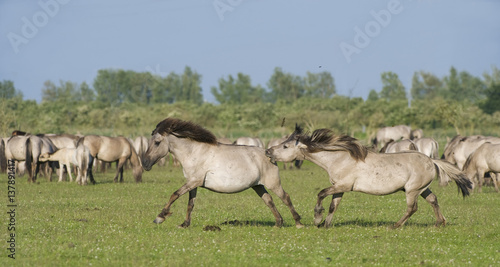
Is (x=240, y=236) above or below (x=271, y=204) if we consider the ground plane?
below

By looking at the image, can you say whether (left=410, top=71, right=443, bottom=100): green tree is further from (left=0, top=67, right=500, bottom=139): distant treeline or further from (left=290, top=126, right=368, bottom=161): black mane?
(left=290, top=126, right=368, bottom=161): black mane

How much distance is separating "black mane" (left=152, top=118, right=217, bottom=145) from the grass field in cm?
189

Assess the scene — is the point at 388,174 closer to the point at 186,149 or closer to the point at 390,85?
the point at 186,149

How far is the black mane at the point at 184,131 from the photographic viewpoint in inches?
513

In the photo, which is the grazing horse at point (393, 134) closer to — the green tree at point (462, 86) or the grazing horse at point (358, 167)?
the grazing horse at point (358, 167)

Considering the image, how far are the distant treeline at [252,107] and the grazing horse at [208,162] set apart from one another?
53.3ft

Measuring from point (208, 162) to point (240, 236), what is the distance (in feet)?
5.93

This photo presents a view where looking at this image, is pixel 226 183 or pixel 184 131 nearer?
pixel 226 183

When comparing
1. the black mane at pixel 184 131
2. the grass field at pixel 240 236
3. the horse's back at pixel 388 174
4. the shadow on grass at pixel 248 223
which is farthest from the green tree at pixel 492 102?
the black mane at pixel 184 131

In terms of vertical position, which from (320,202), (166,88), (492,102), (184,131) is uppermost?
(166,88)

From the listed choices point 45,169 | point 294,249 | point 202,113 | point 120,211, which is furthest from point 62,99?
point 294,249

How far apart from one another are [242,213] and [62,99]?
98637 millimetres

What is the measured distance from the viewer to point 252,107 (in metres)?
92.2

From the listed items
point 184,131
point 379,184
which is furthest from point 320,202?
point 184,131
